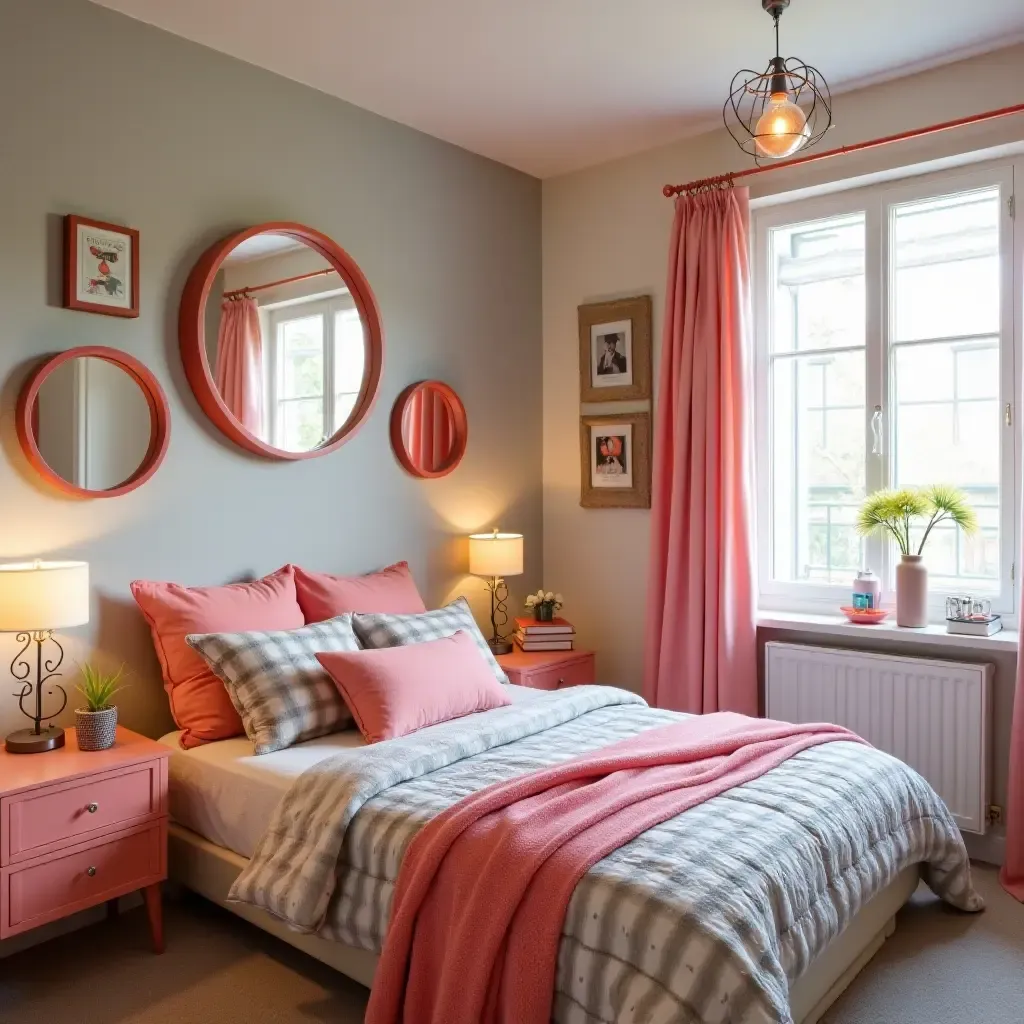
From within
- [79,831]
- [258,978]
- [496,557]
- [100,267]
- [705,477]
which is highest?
[100,267]

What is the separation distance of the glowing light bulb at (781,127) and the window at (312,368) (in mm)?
1715

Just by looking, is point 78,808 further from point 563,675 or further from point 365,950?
point 563,675

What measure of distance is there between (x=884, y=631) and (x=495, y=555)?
1.52 m

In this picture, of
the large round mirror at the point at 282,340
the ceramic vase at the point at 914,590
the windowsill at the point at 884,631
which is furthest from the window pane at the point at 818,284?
the large round mirror at the point at 282,340

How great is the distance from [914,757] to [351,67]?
312 cm

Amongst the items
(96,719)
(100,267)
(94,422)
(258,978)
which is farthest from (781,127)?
(258,978)

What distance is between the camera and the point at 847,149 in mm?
3426

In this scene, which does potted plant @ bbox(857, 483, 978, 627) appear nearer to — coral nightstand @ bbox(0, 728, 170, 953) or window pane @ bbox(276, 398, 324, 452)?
window pane @ bbox(276, 398, 324, 452)

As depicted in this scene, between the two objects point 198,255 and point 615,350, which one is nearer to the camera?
point 198,255

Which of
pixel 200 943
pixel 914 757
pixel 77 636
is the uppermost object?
pixel 77 636

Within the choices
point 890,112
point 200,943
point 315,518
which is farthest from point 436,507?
point 890,112

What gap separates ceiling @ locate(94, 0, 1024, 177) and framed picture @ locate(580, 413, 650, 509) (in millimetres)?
1246

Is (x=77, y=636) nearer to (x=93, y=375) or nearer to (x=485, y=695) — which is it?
(x=93, y=375)

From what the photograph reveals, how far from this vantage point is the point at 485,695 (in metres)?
2.97
